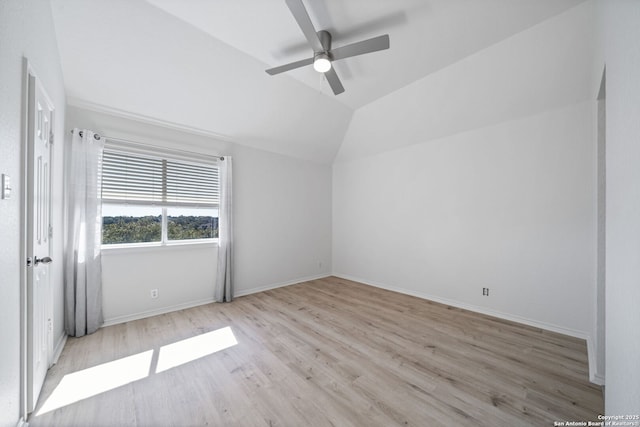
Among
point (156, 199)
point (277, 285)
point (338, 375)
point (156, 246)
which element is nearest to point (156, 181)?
point (156, 199)

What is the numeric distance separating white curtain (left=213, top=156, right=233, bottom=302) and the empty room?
0.11ft

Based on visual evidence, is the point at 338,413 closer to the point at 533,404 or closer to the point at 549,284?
the point at 533,404

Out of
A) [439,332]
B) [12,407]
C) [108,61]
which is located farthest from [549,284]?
[108,61]

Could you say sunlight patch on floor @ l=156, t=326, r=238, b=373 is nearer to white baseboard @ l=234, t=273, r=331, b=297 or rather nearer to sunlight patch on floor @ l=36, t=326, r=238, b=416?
sunlight patch on floor @ l=36, t=326, r=238, b=416

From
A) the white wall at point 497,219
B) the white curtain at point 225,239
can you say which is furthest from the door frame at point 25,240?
the white wall at point 497,219

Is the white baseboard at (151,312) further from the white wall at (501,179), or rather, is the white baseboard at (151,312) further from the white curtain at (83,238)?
the white wall at (501,179)

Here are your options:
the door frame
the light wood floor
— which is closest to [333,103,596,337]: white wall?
the light wood floor

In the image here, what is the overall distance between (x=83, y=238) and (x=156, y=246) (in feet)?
2.30

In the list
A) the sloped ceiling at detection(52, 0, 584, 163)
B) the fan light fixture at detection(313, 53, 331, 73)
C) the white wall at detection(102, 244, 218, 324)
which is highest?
the sloped ceiling at detection(52, 0, 584, 163)

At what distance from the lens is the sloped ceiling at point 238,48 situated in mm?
1995

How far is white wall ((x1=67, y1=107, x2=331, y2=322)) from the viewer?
282cm

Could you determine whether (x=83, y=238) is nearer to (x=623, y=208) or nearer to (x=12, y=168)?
(x=12, y=168)

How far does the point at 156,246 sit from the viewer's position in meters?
3.07

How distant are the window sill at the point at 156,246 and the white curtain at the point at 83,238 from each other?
0.18 metres
